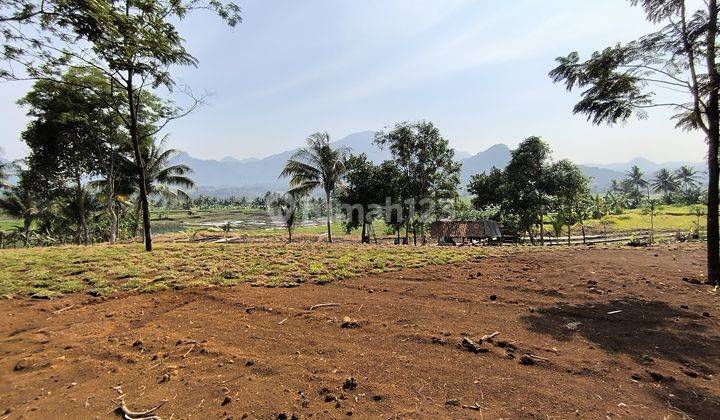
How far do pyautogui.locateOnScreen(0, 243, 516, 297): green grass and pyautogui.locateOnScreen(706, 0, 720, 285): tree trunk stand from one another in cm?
507

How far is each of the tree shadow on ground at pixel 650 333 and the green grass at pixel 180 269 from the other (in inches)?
158

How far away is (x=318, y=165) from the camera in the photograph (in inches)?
950

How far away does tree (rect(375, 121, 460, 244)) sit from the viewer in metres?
23.7

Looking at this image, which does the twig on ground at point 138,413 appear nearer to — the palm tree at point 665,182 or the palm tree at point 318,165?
the palm tree at point 318,165

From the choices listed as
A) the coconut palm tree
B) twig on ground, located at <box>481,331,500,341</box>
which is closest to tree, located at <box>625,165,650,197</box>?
twig on ground, located at <box>481,331,500,341</box>

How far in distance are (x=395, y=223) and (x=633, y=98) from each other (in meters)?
19.8

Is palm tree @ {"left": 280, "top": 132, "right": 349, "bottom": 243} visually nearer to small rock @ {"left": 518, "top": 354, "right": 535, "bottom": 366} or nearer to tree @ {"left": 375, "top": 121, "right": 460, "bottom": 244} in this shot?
tree @ {"left": 375, "top": 121, "right": 460, "bottom": 244}

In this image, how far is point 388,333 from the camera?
15.2ft

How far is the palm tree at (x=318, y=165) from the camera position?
23.9m

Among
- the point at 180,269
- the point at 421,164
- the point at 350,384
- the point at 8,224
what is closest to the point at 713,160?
the point at 350,384

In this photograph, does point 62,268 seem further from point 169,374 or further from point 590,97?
point 590,97

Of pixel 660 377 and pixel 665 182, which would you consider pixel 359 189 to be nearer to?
pixel 660 377

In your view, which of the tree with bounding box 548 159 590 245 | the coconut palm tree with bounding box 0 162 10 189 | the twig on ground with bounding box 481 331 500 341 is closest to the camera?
the twig on ground with bounding box 481 331 500 341

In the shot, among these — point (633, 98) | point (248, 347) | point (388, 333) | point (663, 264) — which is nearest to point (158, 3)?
point (248, 347)
